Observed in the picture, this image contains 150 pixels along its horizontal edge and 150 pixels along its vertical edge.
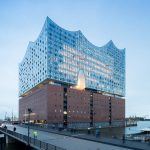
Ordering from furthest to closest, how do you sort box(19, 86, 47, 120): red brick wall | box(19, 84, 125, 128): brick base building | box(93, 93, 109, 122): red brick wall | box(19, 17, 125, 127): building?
box(93, 93, 109, 122): red brick wall, box(19, 17, 125, 127): building, box(19, 86, 47, 120): red brick wall, box(19, 84, 125, 128): brick base building

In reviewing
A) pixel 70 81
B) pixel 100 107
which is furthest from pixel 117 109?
pixel 70 81

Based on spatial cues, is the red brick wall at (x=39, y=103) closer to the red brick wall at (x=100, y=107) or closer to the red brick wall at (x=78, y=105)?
the red brick wall at (x=78, y=105)

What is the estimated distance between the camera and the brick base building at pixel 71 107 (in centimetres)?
11375

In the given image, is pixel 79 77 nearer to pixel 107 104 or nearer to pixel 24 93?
pixel 107 104

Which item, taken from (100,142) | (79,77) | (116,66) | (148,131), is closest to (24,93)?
(79,77)

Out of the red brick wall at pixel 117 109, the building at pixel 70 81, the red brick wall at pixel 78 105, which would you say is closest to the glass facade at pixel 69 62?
the building at pixel 70 81

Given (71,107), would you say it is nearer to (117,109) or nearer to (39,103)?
(39,103)

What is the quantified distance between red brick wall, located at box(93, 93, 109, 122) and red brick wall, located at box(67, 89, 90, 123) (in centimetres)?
784

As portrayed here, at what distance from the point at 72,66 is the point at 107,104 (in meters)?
40.0

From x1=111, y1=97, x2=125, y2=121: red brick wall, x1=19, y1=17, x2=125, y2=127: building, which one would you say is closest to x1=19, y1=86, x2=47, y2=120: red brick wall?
x1=19, y1=17, x2=125, y2=127: building

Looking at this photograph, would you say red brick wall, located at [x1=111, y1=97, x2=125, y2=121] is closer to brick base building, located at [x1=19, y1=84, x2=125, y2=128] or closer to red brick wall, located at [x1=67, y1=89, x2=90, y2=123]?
brick base building, located at [x1=19, y1=84, x2=125, y2=128]

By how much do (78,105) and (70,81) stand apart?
13.6 m

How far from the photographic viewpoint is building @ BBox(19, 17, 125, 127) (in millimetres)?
117875

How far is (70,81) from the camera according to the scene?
129m
